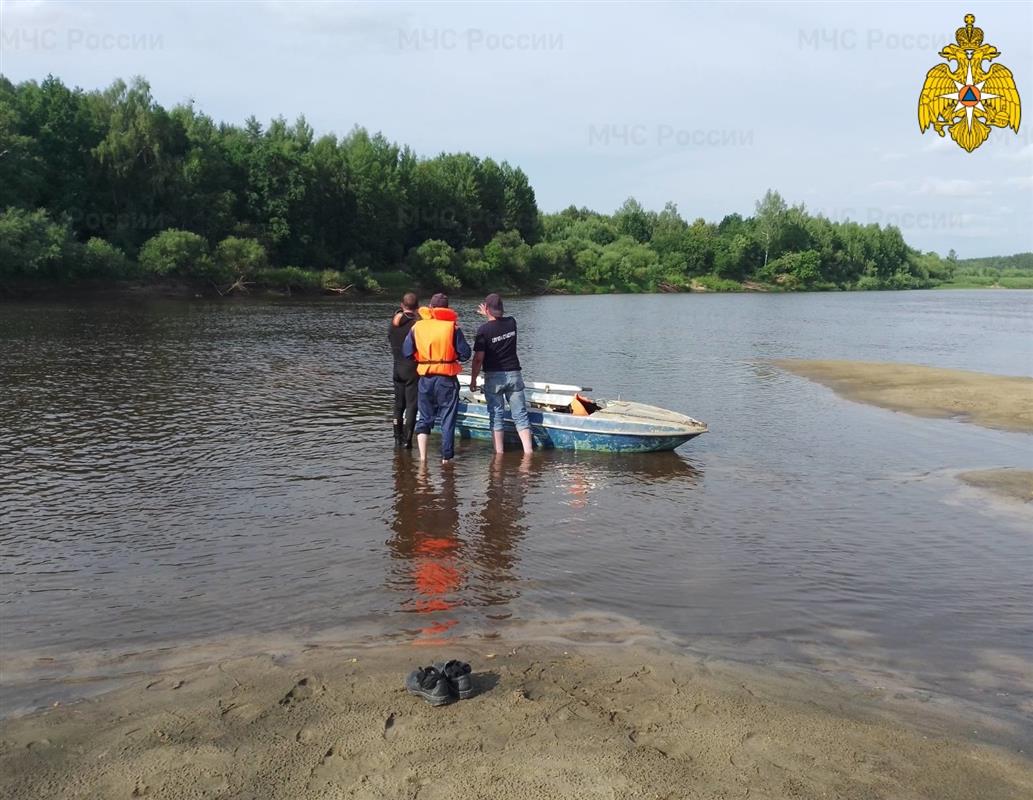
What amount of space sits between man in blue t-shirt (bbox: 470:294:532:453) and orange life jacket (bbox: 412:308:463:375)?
2.08 feet

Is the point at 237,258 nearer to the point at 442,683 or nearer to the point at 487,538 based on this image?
the point at 487,538

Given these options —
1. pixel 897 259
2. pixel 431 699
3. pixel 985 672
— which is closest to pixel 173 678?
pixel 431 699

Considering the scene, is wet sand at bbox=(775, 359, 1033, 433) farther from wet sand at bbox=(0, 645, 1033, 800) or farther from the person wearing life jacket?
wet sand at bbox=(0, 645, 1033, 800)

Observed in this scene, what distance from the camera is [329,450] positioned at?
12.5 metres

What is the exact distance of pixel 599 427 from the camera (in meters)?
12.5

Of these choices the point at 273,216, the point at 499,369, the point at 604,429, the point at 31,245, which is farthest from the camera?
the point at 273,216

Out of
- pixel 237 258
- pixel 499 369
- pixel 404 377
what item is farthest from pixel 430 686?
pixel 237 258

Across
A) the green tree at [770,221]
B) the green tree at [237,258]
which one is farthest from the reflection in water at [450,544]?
the green tree at [770,221]

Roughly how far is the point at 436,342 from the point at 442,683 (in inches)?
278

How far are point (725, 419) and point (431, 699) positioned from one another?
12684 millimetres

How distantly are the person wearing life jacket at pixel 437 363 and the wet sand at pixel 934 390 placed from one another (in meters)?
10.7

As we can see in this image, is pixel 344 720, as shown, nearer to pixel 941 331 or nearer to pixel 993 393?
pixel 993 393

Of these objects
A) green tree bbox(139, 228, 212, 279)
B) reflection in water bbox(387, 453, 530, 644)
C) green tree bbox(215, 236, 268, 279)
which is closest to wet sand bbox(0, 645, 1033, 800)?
reflection in water bbox(387, 453, 530, 644)

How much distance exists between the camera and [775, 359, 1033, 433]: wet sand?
1673cm
